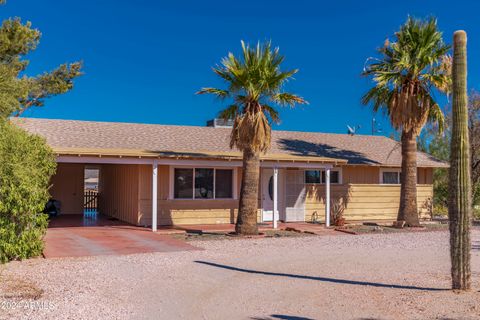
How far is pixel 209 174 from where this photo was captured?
18.8 m

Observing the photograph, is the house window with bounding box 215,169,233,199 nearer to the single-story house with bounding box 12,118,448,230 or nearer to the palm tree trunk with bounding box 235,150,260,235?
the single-story house with bounding box 12,118,448,230

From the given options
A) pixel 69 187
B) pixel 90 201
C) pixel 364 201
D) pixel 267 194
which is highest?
pixel 69 187

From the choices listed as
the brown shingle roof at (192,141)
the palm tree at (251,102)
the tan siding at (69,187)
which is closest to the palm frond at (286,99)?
the palm tree at (251,102)

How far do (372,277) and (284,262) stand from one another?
2.20m

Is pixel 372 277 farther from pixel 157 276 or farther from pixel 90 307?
pixel 90 307

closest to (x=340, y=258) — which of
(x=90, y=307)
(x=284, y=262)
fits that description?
(x=284, y=262)

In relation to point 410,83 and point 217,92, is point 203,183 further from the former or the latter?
point 410,83

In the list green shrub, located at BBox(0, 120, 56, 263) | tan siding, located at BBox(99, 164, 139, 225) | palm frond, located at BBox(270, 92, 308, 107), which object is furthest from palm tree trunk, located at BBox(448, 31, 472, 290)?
tan siding, located at BBox(99, 164, 139, 225)

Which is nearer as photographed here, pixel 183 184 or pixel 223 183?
pixel 183 184

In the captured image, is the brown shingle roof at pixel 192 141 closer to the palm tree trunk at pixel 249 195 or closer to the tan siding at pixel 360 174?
the tan siding at pixel 360 174

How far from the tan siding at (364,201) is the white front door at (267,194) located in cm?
166

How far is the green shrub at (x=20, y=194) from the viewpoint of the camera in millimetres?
10062

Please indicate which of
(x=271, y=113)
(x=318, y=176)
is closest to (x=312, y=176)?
(x=318, y=176)

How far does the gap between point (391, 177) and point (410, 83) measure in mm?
5797
